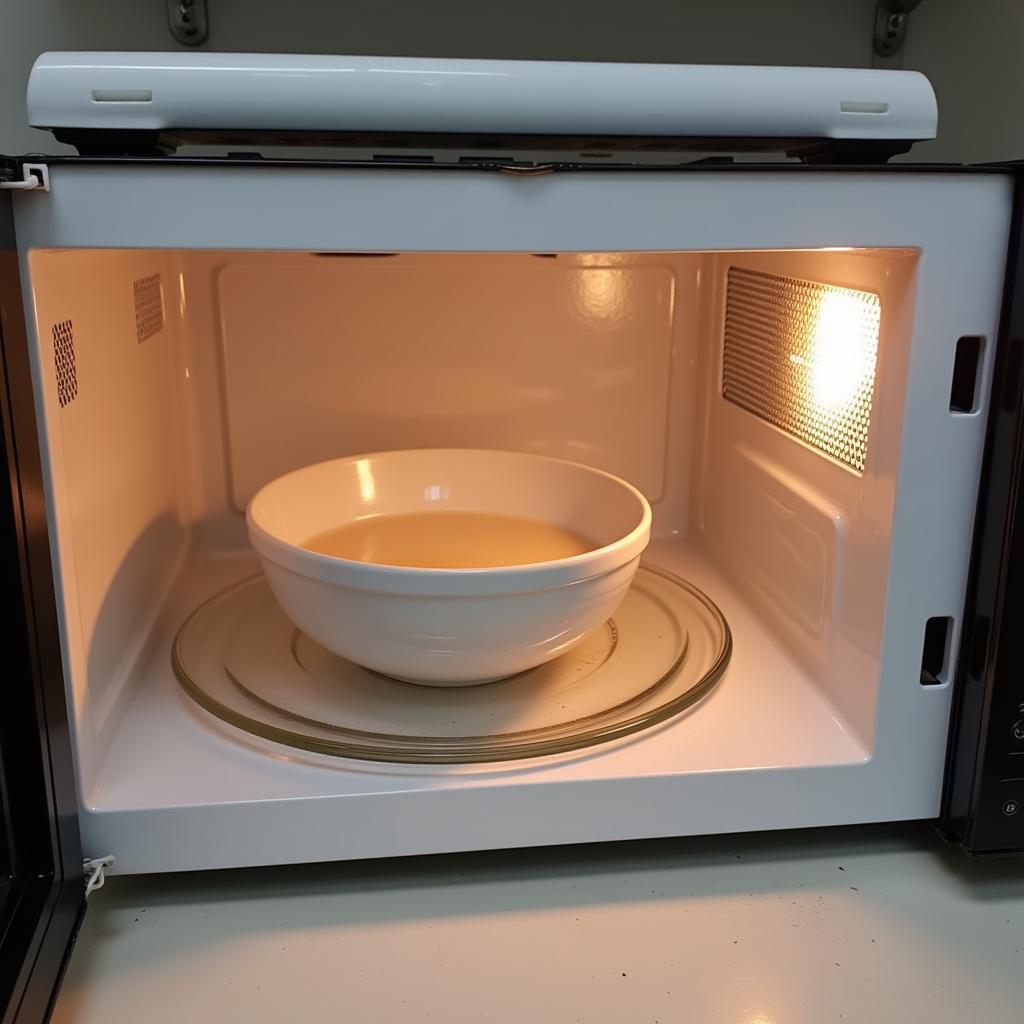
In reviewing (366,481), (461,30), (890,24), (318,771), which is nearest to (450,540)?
(366,481)

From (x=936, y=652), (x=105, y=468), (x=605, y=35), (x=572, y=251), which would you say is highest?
(x=605, y=35)

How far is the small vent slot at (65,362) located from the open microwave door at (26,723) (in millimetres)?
58

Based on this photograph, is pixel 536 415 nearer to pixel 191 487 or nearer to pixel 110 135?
pixel 191 487

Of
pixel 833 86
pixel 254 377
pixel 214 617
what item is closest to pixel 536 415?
pixel 254 377

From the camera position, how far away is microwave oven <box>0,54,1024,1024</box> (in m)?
0.56

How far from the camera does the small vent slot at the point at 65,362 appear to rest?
601mm

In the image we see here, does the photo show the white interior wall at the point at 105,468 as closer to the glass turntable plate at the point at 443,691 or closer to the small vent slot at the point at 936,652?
the glass turntable plate at the point at 443,691

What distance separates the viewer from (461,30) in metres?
0.96

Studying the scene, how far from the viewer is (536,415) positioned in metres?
1.05

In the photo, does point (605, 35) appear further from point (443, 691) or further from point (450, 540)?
point (443, 691)

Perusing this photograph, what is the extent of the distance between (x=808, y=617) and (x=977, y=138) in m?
0.57

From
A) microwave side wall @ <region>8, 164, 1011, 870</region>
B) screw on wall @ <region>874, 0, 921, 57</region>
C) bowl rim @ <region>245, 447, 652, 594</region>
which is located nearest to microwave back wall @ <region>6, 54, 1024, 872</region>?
microwave side wall @ <region>8, 164, 1011, 870</region>

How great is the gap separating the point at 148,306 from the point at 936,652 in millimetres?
671

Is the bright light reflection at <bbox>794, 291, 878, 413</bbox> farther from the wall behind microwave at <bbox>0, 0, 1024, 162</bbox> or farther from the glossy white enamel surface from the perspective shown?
the wall behind microwave at <bbox>0, 0, 1024, 162</bbox>
